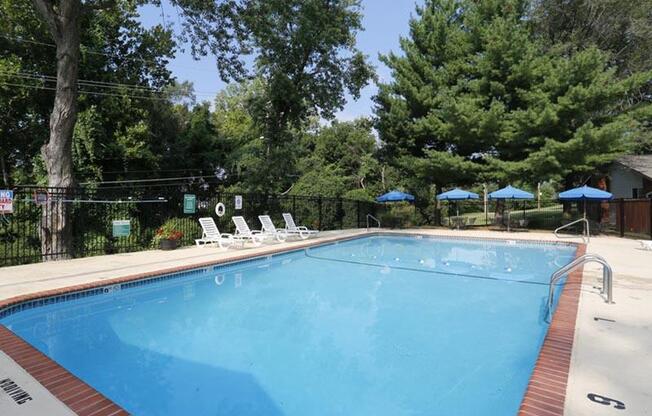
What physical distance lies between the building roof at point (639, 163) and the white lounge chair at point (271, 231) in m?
17.0

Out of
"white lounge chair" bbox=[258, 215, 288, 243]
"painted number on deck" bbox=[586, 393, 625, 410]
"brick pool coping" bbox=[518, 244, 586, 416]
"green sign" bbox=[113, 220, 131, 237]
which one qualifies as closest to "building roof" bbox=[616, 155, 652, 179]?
"white lounge chair" bbox=[258, 215, 288, 243]

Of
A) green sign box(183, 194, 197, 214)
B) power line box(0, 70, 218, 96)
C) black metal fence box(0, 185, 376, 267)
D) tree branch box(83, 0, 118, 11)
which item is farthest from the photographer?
power line box(0, 70, 218, 96)

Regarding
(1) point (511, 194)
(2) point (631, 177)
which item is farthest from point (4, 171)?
(2) point (631, 177)

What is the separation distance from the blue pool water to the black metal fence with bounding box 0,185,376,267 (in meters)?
4.24

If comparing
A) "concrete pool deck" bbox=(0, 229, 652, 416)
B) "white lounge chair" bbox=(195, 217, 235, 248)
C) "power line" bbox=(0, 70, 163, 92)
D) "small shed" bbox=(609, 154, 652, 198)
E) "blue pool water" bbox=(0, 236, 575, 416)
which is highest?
"power line" bbox=(0, 70, 163, 92)

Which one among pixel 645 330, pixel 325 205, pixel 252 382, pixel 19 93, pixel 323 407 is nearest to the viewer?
pixel 323 407

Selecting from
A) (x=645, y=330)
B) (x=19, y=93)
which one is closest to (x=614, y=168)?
(x=645, y=330)

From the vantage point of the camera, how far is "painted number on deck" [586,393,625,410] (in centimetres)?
278

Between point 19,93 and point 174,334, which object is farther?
point 19,93

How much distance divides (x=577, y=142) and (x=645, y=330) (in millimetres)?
14302

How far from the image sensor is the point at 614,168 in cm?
2092

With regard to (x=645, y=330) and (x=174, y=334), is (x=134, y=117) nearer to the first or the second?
(x=174, y=334)

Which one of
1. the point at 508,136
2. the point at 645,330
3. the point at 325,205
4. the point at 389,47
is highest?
the point at 389,47

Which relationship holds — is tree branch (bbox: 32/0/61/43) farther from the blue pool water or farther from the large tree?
the large tree
